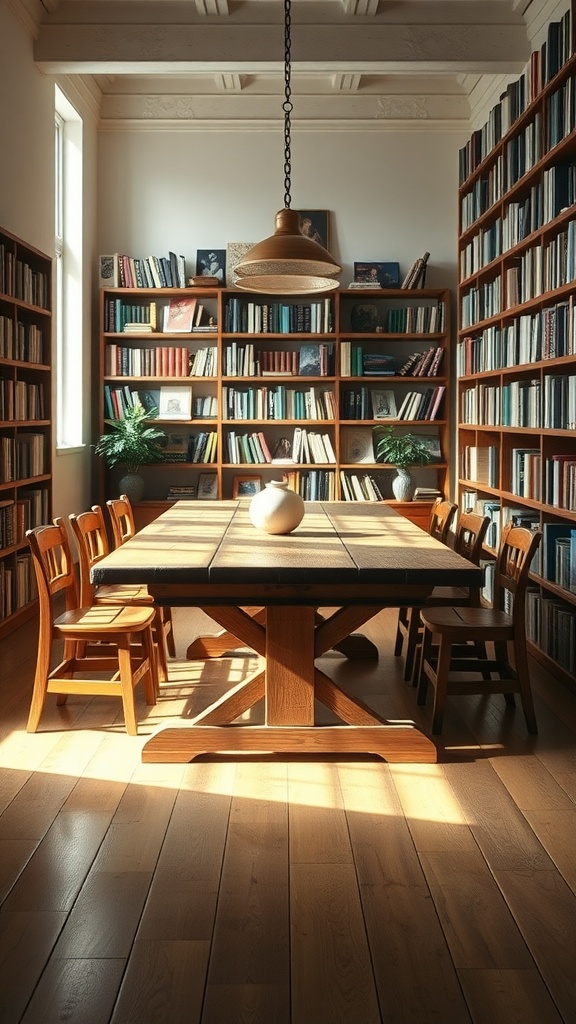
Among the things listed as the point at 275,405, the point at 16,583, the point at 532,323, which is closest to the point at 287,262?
the point at 532,323

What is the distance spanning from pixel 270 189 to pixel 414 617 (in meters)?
4.54

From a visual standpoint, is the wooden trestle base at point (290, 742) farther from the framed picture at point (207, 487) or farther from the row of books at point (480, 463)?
the framed picture at point (207, 487)

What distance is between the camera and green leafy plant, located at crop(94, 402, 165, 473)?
7.59 m

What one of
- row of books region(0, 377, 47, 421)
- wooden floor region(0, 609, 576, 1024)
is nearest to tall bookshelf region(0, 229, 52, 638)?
row of books region(0, 377, 47, 421)

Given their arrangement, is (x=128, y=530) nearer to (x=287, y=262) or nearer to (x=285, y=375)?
(x=287, y=262)

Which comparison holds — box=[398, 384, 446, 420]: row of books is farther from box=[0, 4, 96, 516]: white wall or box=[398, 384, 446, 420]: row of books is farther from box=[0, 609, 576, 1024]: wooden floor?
box=[0, 609, 576, 1024]: wooden floor

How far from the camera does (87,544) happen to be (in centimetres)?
433

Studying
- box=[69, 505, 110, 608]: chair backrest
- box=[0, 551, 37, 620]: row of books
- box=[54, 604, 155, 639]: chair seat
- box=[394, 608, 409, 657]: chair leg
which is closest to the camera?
box=[54, 604, 155, 639]: chair seat

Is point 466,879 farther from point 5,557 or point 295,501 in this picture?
point 5,557

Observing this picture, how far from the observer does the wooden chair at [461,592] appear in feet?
14.5

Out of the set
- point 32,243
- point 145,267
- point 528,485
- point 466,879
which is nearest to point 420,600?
point 466,879

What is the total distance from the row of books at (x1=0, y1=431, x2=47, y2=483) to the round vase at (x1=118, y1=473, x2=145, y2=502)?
143 cm

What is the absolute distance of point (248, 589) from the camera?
3498 mm

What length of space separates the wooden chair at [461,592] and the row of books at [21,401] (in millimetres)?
2398
